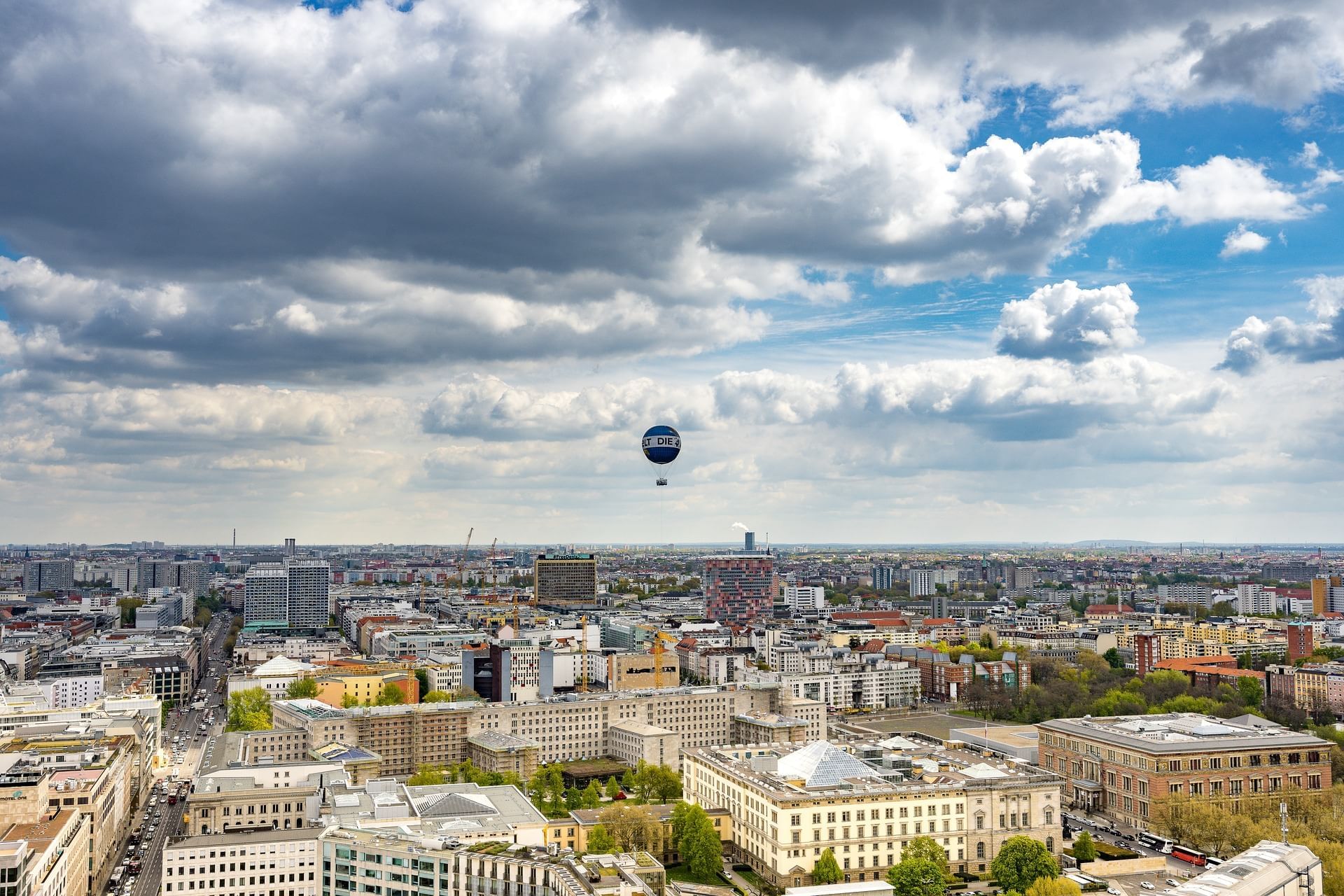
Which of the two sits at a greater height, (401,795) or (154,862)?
(401,795)

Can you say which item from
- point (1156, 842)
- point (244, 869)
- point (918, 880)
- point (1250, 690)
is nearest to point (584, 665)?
point (1250, 690)

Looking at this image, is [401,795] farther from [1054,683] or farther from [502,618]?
[502,618]

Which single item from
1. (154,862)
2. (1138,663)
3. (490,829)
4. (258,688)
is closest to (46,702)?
(258,688)

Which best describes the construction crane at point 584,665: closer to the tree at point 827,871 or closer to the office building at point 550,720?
the office building at point 550,720

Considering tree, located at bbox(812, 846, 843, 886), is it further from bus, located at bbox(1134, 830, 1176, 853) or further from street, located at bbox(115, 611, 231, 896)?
street, located at bbox(115, 611, 231, 896)

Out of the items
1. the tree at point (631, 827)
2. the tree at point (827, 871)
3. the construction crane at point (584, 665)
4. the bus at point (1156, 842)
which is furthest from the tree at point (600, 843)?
the construction crane at point (584, 665)

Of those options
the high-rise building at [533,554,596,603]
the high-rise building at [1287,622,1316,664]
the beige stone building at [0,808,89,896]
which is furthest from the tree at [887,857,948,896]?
the high-rise building at [533,554,596,603]
